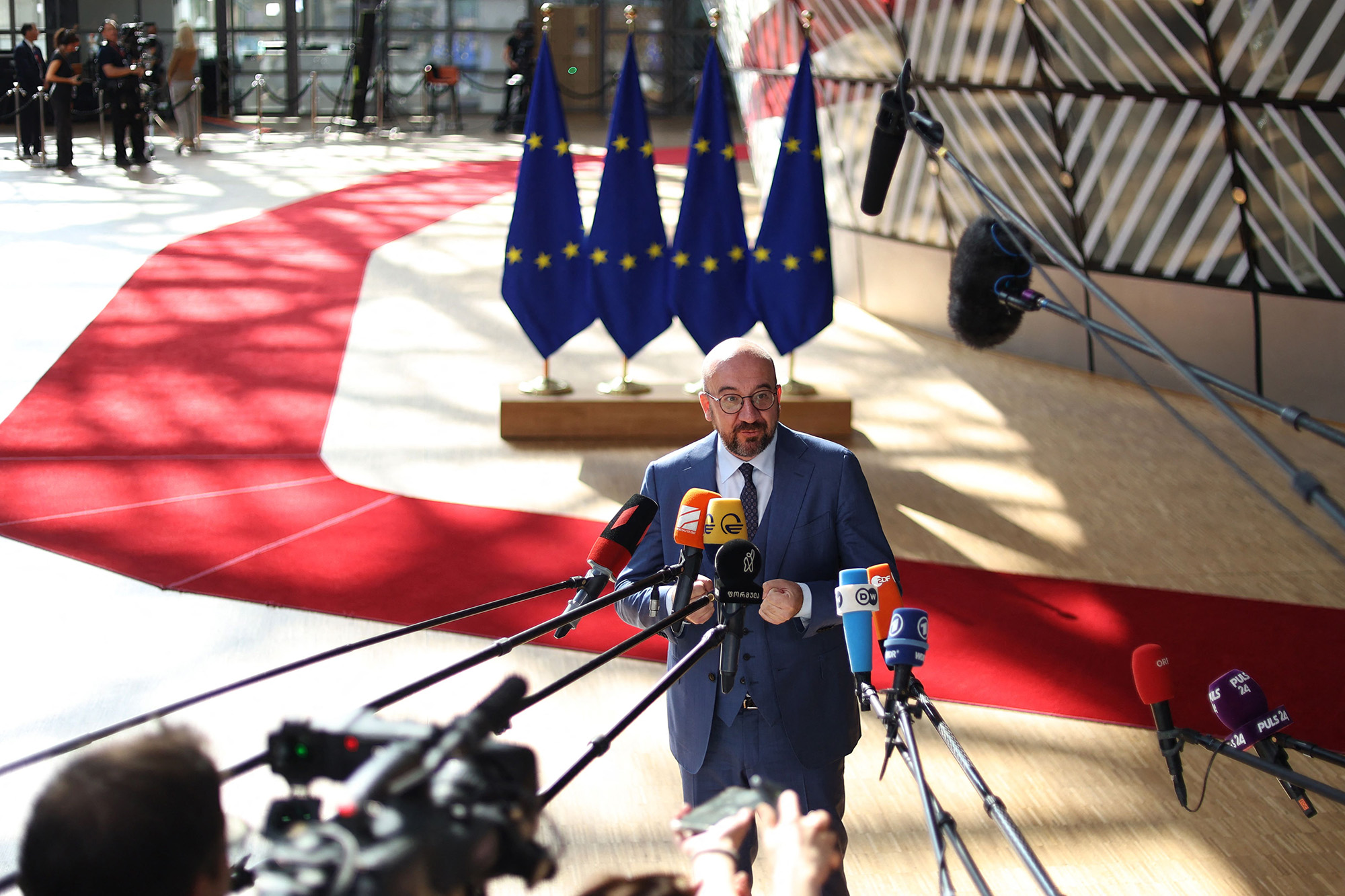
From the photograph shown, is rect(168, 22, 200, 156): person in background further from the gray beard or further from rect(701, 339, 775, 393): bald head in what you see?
the gray beard

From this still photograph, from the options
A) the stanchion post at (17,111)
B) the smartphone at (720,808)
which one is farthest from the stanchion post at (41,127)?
the smartphone at (720,808)

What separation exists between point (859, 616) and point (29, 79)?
17646 millimetres

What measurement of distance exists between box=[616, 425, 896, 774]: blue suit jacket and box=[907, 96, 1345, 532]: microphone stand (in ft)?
2.67

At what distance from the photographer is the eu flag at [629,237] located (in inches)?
302

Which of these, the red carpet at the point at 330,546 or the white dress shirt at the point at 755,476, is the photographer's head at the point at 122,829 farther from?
the red carpet at the point at 330,546

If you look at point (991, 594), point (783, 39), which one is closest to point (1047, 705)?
point (991, 594)

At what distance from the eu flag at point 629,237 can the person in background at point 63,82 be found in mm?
10815

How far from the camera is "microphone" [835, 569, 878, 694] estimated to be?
2.17 m

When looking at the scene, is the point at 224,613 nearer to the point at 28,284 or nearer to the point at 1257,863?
the point at 1257,863

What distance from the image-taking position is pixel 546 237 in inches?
305

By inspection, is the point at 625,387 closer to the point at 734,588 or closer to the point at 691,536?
the point at 691,536

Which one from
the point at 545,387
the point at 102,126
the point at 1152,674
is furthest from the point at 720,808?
the point at 102,126

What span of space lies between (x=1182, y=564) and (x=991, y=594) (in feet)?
3.79

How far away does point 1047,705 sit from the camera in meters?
4.78
